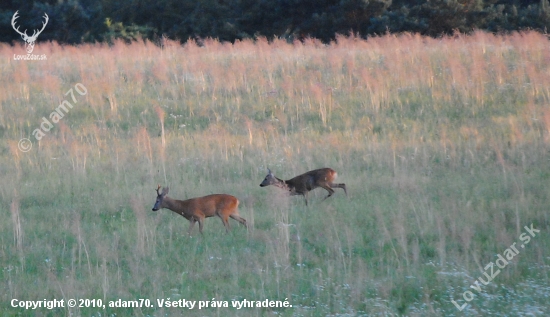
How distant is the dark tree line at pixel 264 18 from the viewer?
2997 cm

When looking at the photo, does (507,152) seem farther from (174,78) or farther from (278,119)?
(174,78)

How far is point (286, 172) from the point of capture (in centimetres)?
1213

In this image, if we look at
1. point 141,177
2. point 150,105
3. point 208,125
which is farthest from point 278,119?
point 141,177

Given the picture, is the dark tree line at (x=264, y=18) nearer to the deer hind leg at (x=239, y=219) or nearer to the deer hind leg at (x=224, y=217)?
the deer hind leg at (x=239, y=219)

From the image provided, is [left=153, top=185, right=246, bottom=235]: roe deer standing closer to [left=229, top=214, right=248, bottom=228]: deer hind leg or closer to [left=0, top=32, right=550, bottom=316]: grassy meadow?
[left=229, top=214, right=248, bottom=228]: deer hind leg

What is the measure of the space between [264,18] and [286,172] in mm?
21382

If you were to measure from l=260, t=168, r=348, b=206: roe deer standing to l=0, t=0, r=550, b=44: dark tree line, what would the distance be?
17488mm

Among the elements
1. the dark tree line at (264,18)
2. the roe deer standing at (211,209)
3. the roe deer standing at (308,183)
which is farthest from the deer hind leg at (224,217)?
the dark tree line at (264,18)

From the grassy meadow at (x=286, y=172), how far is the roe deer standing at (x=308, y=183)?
0.76 feet

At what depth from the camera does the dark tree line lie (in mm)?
29969

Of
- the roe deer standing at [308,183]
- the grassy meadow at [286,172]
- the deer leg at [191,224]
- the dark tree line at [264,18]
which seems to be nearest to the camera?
the grassy meadow at [286,172]

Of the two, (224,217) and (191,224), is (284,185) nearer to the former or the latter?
(224,217)

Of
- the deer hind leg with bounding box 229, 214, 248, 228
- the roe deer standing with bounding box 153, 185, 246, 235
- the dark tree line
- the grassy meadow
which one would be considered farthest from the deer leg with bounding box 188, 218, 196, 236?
the dark tree line

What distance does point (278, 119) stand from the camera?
15.2 meters
